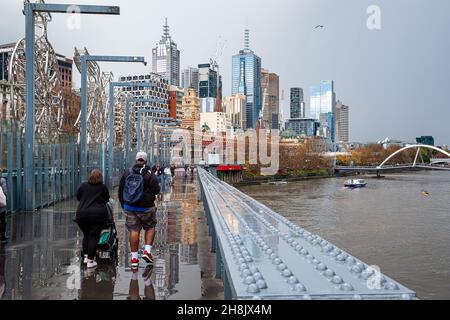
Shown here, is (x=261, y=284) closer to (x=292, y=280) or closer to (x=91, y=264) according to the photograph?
(x=292, y=280)

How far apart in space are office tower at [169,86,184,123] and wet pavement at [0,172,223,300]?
143m

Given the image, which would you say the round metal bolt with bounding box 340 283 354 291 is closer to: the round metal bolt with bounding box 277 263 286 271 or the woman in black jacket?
the round metal bolt with bounding box 277 263 286 271

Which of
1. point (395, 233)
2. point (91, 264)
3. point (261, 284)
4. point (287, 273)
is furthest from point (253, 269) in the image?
point (395, 233)

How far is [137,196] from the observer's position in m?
7.02


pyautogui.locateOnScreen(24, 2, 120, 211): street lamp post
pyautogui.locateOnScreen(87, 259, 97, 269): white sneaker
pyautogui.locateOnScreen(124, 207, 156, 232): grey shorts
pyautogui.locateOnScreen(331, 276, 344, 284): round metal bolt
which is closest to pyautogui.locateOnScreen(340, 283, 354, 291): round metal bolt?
pyautogui.locateOnScreen(331, 276, 344, 284): round metal bolt

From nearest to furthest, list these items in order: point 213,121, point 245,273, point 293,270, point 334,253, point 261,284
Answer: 1. point 261,284
2. point 245,273
3. point 293,270
4. point 334,253
5. point 213,121

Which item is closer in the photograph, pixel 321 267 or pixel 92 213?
pixel 321 267

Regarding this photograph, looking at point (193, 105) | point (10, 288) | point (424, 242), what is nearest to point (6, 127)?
point (10, 288)

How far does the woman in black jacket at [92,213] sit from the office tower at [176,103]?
146 metres

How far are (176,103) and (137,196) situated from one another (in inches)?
6015

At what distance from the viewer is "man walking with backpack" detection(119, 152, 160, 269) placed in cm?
703

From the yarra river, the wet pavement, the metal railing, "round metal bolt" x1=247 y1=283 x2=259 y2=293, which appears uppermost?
"round metal bolt" x1=247 y1=283 x2=259 y2=293

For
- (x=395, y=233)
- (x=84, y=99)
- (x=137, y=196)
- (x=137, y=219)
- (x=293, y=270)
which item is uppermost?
(x=84, y=99)
